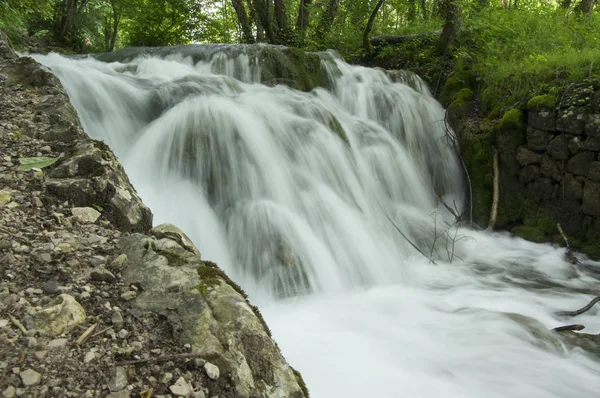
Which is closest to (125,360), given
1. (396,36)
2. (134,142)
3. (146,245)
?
(146,245)

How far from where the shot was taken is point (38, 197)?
216 cm

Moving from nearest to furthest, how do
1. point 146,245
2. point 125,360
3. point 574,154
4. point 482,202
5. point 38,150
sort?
point 125,360 → point 146,245 → point 38,150 → point 574,154 → point 482,202

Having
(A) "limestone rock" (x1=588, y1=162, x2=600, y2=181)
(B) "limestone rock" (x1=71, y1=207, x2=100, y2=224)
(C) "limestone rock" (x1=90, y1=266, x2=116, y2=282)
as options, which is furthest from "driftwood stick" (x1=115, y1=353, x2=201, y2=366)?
(A) "limestone rock" (x1=588, y1=162, x2=600, y2=181)

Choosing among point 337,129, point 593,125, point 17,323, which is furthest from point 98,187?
→ point 593,125

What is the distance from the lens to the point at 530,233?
5887 mm

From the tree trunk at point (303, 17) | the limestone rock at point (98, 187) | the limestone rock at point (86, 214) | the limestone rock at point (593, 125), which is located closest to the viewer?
the limestone rock at point (86, 214)

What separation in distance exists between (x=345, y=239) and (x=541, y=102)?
11.8ft

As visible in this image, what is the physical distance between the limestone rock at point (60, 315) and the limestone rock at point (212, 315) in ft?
0.76

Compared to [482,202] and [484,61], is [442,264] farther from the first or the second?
[484,61]

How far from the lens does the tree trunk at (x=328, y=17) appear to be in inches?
453

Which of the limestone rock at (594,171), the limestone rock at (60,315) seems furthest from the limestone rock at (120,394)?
the limestone rock at (594,171)

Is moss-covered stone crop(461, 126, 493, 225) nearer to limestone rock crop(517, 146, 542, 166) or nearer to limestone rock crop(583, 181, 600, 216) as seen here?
limestone rock crop(517, 146, 542, 166)

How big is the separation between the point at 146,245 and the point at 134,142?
10.7 ft

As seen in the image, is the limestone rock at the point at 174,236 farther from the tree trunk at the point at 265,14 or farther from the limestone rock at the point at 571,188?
the tree trunk at the point at 265,14
